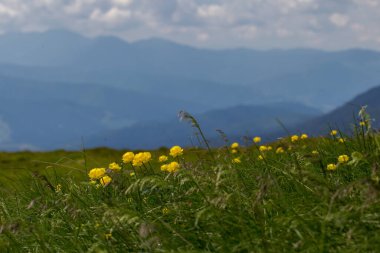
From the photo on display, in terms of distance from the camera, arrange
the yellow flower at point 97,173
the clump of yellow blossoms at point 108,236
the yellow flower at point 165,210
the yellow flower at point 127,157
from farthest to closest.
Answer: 1. the yellow flower at point 127,157
2. the yellow flower at point 97,173
3. the yellow flower at point 165,210
4. the clump of yellow blossoms at point 108,236

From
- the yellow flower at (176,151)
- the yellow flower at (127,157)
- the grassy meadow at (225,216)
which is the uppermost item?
the yellow flower at (127,157)

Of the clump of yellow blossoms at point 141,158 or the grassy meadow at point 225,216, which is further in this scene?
the clump of yellow blossoms at point 141,158

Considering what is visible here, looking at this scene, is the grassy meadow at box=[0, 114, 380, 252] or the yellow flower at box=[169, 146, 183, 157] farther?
the yellow flower at box=[169, 146, 183, 157]

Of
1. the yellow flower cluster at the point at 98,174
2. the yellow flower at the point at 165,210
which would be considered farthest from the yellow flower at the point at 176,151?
the yellow flower at the point at 165,210

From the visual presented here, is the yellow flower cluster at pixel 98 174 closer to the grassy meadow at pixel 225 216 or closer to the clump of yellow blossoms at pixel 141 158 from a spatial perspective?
the grassy meadow at pixel 225 216

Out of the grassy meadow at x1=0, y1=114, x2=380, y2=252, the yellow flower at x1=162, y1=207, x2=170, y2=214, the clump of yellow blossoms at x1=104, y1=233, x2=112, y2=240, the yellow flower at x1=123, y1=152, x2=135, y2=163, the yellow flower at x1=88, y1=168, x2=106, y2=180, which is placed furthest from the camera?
the yellow flower at x1=123, y1=152, x2=135, y2=163

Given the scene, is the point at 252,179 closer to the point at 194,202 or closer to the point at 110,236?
the point at 194,202

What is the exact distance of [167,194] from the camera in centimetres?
705

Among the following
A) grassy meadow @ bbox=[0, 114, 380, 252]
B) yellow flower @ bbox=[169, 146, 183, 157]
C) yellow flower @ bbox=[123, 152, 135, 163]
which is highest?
yellow flower @ bbox=[123, 152, 135, 163]

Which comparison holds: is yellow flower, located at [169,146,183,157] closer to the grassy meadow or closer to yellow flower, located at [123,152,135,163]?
the grassy meadow

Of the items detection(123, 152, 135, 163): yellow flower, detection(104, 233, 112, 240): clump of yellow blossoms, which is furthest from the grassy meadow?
detection(123, 152, 135, 163): yellow flower

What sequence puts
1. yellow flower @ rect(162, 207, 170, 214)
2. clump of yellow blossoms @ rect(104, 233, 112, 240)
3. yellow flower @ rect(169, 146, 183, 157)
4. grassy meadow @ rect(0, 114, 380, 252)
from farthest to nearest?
1. yellow flower @ rect(169, 146, 183, 157)
2. yellow flower @ rect(162, 207, 170, 214)
3. clump of yellow blossoms @ rect(104, 233, 112, 240)
4. grassy meadow @ rect(0, 114, 380, 252)

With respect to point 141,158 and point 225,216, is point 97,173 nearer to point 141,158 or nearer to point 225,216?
point 141,158

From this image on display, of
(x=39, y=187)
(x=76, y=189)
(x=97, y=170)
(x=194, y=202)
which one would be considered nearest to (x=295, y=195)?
(x=194, y=202)
